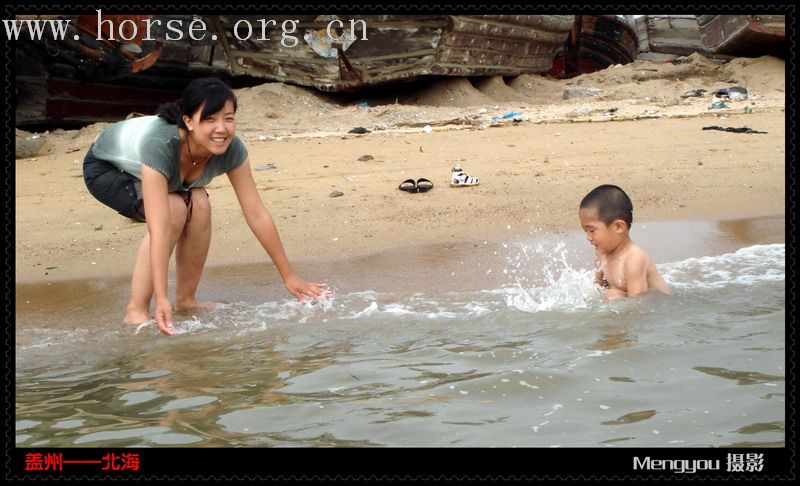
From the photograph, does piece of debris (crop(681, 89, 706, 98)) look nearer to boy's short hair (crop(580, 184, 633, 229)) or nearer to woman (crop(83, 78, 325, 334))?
boy's short hair (crop(580, 184, 633, 229))

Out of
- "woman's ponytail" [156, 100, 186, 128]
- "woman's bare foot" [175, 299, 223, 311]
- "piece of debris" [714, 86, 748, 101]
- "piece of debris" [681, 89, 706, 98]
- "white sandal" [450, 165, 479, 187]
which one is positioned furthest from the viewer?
"piece of debris" [681, 89, 706, 98]

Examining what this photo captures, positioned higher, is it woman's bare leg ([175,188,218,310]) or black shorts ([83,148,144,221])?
black shorts ([83,148,144,221])

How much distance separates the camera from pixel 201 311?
505 centimetres

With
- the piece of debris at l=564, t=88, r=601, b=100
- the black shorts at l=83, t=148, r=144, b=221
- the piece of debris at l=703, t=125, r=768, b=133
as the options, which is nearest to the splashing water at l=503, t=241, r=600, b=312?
the black shorts at l=83, t=148, r=144, b=221

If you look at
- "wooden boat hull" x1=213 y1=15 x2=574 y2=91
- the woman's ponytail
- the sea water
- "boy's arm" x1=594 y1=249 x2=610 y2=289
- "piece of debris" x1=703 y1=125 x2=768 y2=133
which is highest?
"wooden boat hull" x1=213 y1=15 x2=574 y2=91

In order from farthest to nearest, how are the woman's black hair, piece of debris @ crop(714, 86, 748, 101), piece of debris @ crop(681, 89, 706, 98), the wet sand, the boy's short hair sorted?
piece of debris @ crop(681, 89, 706, 98), piece of debris @ crop(714, 86, 748, 101), the wet sand, the boy's short hair, the woman's black hair

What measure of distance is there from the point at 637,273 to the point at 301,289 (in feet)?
5.31

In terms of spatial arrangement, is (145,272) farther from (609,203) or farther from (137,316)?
(609,203)

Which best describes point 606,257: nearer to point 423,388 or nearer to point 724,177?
point 423,388

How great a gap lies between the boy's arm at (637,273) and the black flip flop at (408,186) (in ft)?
7.32

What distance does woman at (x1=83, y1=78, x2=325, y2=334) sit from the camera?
4.36m

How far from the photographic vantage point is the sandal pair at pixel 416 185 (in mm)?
6895

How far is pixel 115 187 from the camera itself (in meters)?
4.72
